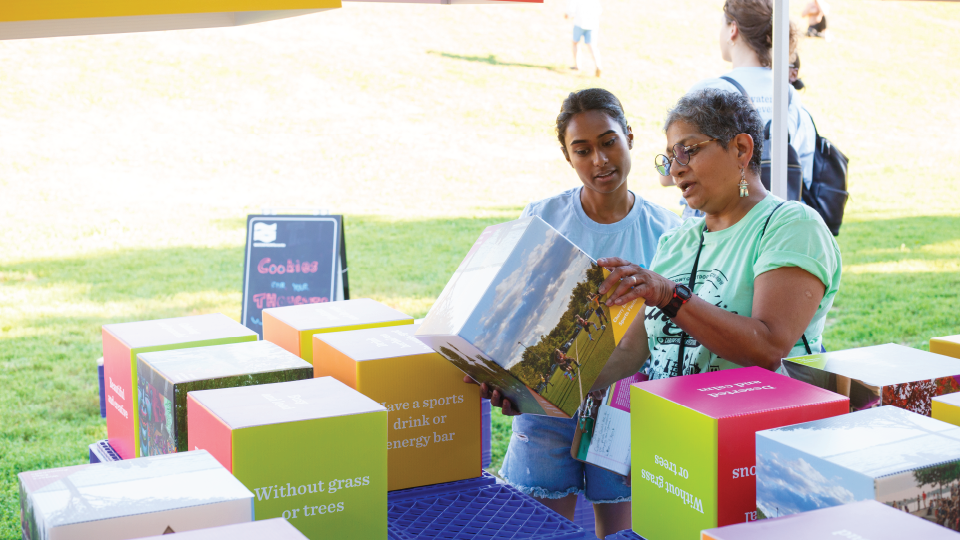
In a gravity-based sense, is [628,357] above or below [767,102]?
below

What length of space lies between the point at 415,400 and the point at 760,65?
7.63 feet

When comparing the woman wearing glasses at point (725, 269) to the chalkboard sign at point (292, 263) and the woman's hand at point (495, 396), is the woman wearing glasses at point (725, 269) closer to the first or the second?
the woman's hand at point (495, 396)

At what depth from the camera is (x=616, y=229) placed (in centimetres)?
232

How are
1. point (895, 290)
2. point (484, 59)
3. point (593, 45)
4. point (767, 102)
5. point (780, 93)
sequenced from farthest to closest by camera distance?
point (484, 59)
point (593, 45)
point (895, 290)
point (767, 102)
point (780, 93)

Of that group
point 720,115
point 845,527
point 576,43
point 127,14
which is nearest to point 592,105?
point 720,115

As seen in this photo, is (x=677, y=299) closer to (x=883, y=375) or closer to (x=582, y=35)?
(x=883, y=375)

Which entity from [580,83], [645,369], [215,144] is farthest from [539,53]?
[645,369]

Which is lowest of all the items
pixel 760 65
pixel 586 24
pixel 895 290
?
pixel 895 290

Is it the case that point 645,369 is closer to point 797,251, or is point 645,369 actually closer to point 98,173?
point 797,251

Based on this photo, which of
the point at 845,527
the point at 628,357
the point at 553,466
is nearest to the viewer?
the point at 845,527

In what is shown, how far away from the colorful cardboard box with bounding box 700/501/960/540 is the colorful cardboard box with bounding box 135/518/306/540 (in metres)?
0.49

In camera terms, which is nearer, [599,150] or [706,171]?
[706,171]

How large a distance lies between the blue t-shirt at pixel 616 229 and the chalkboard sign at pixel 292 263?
6.19 ft

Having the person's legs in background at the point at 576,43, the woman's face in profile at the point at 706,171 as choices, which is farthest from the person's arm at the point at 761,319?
the person's legs in background at the point at 576,43
